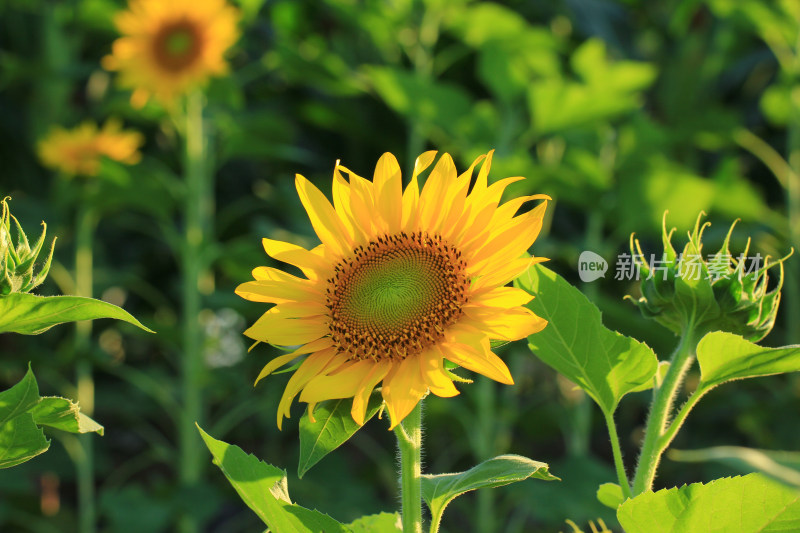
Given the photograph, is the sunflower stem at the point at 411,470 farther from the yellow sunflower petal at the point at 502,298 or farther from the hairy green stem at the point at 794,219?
the hairy green stem at the point at 794,219

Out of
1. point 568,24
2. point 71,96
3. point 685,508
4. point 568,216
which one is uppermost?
point 568,24

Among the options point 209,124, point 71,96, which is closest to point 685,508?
point 209,124

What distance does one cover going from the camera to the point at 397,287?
51cm

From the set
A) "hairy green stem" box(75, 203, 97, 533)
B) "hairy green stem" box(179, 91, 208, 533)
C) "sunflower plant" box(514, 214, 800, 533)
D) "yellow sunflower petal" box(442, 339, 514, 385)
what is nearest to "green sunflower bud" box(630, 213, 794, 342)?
"sunflower plant" box(514, 214, 800, 533)

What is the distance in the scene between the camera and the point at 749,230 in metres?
2.13

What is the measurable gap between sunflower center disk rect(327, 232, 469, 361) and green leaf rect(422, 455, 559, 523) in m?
0.07

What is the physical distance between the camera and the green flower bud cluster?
0.44 meters

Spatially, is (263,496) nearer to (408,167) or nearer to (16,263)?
(16,263)

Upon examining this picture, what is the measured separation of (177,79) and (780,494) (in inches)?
61.9

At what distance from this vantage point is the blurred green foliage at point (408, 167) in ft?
5.77

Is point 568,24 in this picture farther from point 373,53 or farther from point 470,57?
point 373,53

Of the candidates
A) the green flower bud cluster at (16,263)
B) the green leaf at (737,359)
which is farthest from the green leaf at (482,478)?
the green flower bud cluster at (16,263)

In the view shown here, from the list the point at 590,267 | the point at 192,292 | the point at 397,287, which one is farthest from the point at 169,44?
the point at 397,287

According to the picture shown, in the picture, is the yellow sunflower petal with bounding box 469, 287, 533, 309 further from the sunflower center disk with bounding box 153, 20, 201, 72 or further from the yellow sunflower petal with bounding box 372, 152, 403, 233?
the sunflower center disk with bounding box 153, 20, 201, 72
